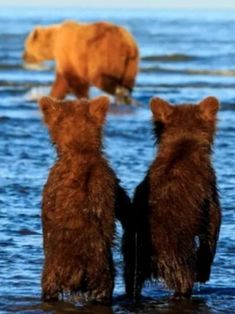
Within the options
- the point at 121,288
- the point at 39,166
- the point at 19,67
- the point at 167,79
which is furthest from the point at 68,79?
the point at 121,288

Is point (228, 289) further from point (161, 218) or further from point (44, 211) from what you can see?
point (44, 211)

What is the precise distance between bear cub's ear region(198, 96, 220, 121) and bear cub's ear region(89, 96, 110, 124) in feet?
2.26

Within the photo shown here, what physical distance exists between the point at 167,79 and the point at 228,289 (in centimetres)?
1871

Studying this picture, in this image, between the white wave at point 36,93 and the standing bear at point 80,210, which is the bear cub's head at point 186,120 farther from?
the white wave at point 36,93

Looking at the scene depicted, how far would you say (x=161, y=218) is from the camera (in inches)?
287

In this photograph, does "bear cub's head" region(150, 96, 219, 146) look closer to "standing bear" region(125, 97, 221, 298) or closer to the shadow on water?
"standing bear" region(125, 97, 221, 298)

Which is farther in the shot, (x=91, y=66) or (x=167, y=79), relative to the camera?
(x=167, y=79)

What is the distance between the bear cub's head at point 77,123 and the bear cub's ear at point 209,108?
682 millimetres

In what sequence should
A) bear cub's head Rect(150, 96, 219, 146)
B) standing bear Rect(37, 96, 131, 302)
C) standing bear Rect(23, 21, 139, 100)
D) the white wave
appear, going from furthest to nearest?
standing bear Rect(23, 21, 139, 100)
the white wave
bear cub's head Rect(150, 96, 219, 146)
standing bear Rect(37, 96, 131, 302)

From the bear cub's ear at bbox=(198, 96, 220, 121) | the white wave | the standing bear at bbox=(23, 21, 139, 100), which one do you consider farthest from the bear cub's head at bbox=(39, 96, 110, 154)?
the standing bear at bbox=(23, 21, 139, 100)

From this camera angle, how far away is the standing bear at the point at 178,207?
7.28 metres

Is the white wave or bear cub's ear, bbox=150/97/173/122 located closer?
bear cub's ear, bbox=150/97/173/122

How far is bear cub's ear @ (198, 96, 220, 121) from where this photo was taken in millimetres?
7531

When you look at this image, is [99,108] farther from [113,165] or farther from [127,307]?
[113,165]
